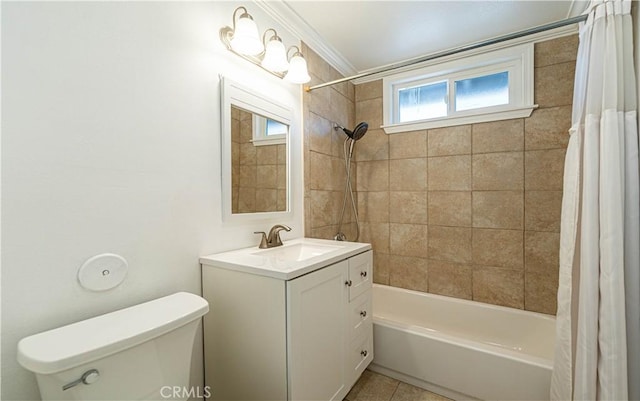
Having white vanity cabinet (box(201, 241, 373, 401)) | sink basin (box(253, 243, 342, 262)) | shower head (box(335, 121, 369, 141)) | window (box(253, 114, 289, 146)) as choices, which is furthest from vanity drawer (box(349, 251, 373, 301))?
shower head (box(335, 121, 369, 141))

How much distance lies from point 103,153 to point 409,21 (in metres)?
1.94

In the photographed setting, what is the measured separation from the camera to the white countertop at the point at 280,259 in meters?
1.06

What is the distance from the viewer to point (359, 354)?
61.0 inches

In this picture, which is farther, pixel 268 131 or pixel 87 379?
pixel 268 131

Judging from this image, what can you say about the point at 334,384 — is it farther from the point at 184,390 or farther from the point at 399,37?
the point at 399,37

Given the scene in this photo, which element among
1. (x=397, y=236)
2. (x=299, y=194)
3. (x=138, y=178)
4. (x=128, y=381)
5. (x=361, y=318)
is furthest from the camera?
(x=397, y=236)

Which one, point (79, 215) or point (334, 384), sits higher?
point (79, 215)

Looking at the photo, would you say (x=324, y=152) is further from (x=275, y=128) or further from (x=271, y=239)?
(x=271, y=239)

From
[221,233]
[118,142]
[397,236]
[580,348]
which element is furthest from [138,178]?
[397,236]

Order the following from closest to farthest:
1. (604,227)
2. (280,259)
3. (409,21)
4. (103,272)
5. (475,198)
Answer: (103,272)
(604,227)
(280,259)
(409,21)
(475,198)

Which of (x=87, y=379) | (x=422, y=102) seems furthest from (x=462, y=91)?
(x=87, y=379)

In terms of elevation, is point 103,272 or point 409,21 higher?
point 409,21

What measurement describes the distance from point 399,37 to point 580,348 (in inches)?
82.8

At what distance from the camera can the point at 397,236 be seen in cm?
250
